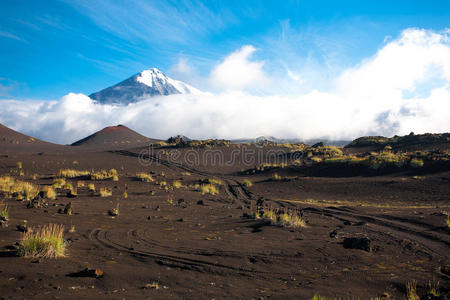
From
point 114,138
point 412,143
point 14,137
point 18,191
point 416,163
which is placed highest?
point 114,138

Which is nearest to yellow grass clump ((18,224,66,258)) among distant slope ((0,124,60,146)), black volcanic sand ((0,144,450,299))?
black volcanic sand ((0,144,450,299))

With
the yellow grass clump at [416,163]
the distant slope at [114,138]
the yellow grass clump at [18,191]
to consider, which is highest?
the distant slope at [114,138]

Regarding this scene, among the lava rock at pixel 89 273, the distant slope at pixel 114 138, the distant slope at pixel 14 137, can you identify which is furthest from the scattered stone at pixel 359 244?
the distant slope at pixel 114 138

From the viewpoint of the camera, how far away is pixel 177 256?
5.98 m

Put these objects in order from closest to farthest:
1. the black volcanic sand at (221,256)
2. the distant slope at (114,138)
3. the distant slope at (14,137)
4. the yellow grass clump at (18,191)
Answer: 1. the black volcanic sand at (221,256)
2. the yellow grass clump at (18,191)
3. the distant slope at (14,137)
4. the distant slope at (114,138)

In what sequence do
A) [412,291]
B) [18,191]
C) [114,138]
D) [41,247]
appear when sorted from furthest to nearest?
[114,138] < [18,191] < [41,247] < [412,291]

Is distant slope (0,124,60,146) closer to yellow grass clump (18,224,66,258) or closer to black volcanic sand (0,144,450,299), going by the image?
black volcanic sand (0,144,450,299)

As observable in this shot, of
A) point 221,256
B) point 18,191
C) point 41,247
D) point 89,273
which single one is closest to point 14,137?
point 18,191

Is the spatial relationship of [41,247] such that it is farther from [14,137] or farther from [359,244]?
[14,137]

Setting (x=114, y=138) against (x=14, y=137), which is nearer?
(x=14, y=137)

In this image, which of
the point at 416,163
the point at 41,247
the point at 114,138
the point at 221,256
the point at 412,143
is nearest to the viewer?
the point at 41,247

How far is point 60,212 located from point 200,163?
29.5 meters

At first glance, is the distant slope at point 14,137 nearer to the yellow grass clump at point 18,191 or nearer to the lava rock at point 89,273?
the yellow grass clump at point 18,191

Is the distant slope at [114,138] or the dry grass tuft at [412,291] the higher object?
the distant slope at [114,138]
